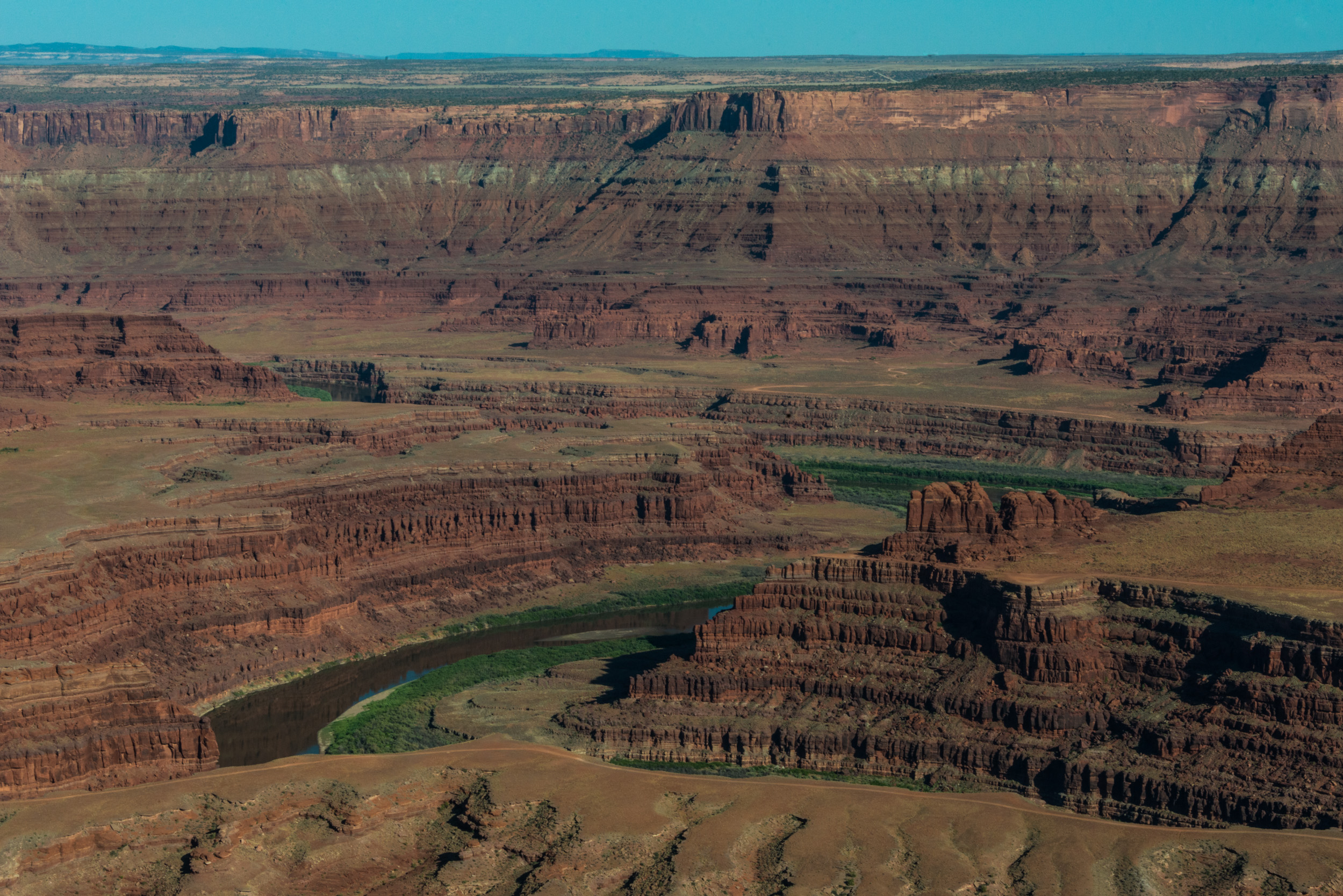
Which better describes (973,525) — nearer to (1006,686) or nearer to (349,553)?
(1006,686)

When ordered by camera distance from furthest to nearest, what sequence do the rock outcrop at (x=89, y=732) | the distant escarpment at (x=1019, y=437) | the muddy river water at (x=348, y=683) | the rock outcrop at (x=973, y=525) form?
1. the distant escarpment at (x=1019, y=437)
2. the muddy river water at (x=348, y=683)
3. the rock outcrop at (x=973, y=525)
4. the rock outcrop at (x=89, y=732)

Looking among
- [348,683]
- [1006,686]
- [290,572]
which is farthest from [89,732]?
[1006,686]

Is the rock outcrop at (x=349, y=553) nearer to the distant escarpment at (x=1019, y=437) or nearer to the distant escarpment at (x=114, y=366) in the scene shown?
the distant escarpment at (x=1019, y=437)

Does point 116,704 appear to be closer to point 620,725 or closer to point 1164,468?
point 620,725

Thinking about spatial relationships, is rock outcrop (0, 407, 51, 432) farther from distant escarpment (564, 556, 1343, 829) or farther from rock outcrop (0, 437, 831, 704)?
distant escarpment (564, 556, 1343, 829)

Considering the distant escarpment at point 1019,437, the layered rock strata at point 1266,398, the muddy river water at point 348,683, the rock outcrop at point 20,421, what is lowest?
the muddy river water at point 348,683

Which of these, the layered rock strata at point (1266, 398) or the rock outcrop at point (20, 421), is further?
the layered rock strata at point (1266, 398)

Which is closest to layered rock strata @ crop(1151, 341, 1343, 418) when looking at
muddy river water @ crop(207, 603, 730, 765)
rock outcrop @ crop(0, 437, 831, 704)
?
rock outcrop @ crop(0, 437, 831, 704)

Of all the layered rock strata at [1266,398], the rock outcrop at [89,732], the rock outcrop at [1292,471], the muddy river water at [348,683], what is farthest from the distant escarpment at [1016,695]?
the layered rock strata at [1266,398]
